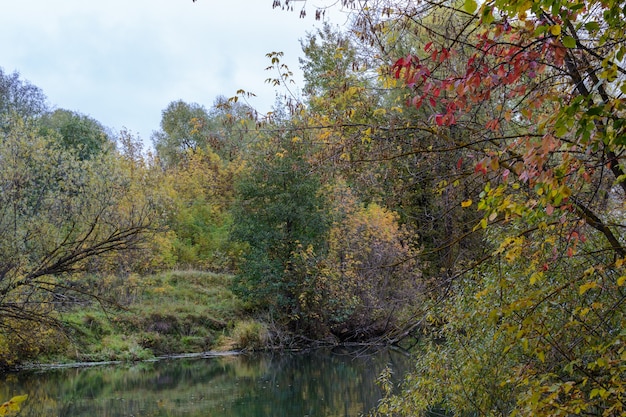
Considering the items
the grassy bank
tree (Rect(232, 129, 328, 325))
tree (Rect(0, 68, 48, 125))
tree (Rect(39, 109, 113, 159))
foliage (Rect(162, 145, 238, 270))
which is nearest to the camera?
the grassy bank

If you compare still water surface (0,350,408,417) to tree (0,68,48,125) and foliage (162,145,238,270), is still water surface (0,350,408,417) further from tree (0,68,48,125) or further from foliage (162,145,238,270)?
tree (0,68,48,125)

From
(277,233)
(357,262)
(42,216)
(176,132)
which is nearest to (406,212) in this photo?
(42,216)

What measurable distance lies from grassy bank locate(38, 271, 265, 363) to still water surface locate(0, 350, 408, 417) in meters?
1.42

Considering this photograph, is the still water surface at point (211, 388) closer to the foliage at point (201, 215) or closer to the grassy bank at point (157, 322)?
the grassy bank at point (157, 322)

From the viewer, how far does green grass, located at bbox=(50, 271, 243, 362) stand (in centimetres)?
2184

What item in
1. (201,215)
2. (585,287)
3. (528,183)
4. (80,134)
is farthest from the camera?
(80,134)

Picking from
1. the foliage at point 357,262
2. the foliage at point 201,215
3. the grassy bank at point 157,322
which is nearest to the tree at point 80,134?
the foliage at point 201,215

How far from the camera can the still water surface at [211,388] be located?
14156 millimetres

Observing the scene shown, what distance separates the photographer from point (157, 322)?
23844 millimetres

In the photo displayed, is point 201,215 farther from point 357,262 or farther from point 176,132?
point 176,132

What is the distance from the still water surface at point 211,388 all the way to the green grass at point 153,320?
4.65 ft

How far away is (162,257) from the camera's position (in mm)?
27047

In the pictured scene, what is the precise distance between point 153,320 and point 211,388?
784 cm

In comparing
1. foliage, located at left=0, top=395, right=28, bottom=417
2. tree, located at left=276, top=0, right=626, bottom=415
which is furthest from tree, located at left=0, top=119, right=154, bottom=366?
foliage, located at left=0, top=395, right=28, bottom=417
